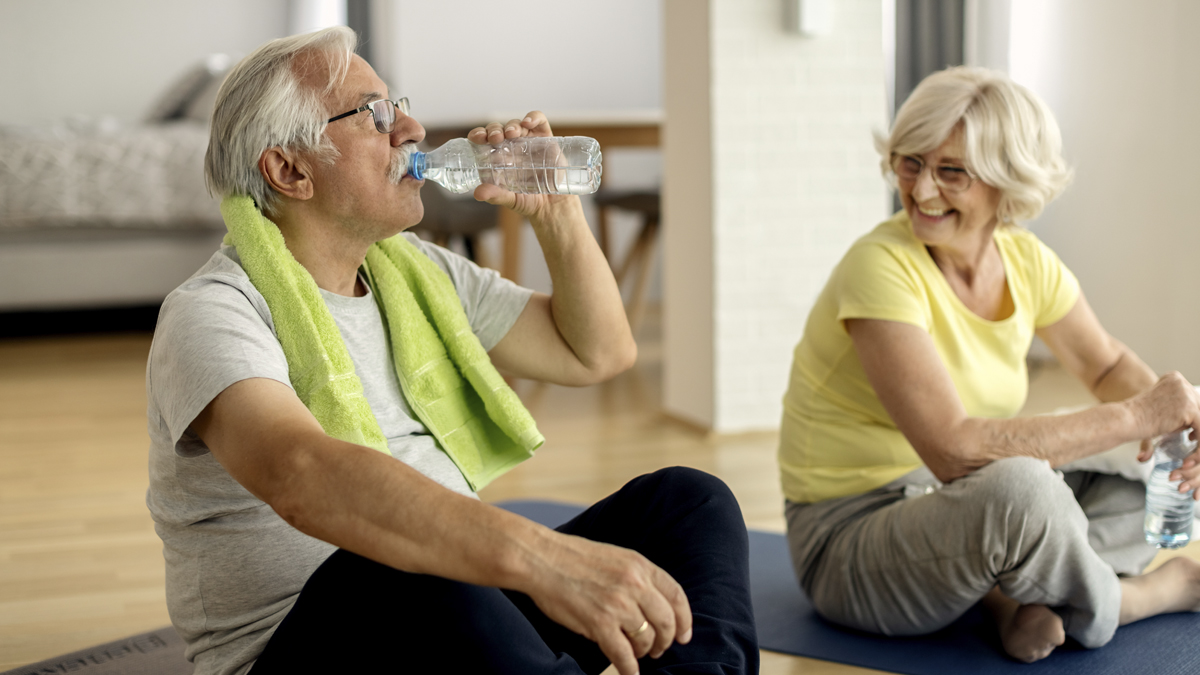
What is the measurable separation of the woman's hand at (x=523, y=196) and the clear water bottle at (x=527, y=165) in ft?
0.04

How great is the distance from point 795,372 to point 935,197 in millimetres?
382

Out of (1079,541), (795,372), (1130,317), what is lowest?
(1130,317)

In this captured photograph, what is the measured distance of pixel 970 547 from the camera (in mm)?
1569

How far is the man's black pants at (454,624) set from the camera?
1.02 metres

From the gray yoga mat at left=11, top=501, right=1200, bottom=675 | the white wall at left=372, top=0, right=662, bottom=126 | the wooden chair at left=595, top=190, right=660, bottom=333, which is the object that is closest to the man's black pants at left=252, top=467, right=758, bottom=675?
the gray yoga mat at left=11, top=501, right=1200, bottom=675

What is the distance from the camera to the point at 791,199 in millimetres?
3217

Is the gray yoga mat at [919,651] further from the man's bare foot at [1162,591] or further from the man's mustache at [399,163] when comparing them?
the man's mustache at [399,163]

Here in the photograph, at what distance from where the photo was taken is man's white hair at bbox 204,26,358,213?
4.15 feet

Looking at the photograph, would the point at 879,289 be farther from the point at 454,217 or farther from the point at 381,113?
the point at 454,217

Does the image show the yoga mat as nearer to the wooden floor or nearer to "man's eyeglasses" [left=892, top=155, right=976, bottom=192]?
the wooden floor

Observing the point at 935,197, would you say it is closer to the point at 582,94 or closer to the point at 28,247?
the point at 28,247

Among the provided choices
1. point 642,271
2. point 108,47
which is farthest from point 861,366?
point 108,47

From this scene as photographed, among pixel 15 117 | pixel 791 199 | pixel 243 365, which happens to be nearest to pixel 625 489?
pixel 243 365

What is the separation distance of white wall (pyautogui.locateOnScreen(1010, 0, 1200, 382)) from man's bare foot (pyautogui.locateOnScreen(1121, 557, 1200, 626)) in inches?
72.5
